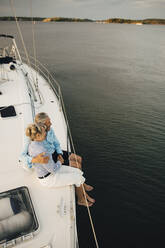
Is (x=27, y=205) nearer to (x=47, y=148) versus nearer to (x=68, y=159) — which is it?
(x=47, y=148)

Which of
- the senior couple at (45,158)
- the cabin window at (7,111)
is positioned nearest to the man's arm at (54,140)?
the senior couple at (45,158)

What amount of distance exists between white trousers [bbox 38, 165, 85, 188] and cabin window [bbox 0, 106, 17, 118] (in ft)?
7.56

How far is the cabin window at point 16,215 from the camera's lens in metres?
Result: 2.09

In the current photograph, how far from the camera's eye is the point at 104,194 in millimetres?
4855

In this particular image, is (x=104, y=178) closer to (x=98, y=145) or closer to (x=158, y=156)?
(x=98, y=145)

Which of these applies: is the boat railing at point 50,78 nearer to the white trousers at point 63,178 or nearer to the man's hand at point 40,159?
the white trousers at point 63,178

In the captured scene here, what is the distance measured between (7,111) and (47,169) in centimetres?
258

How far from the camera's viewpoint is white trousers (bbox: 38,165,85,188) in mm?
2721

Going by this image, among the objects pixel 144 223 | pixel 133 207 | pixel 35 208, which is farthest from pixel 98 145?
pixel 35 208

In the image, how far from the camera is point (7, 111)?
4496 millimetres

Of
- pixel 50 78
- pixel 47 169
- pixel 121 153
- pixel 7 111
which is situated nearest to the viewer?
pixel 47 169

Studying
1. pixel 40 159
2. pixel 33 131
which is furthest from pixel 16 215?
pixel 33 131

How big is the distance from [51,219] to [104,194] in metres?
2.72

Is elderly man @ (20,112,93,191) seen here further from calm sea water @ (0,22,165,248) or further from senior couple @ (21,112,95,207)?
calm sea water @ (0,22,165,248)
